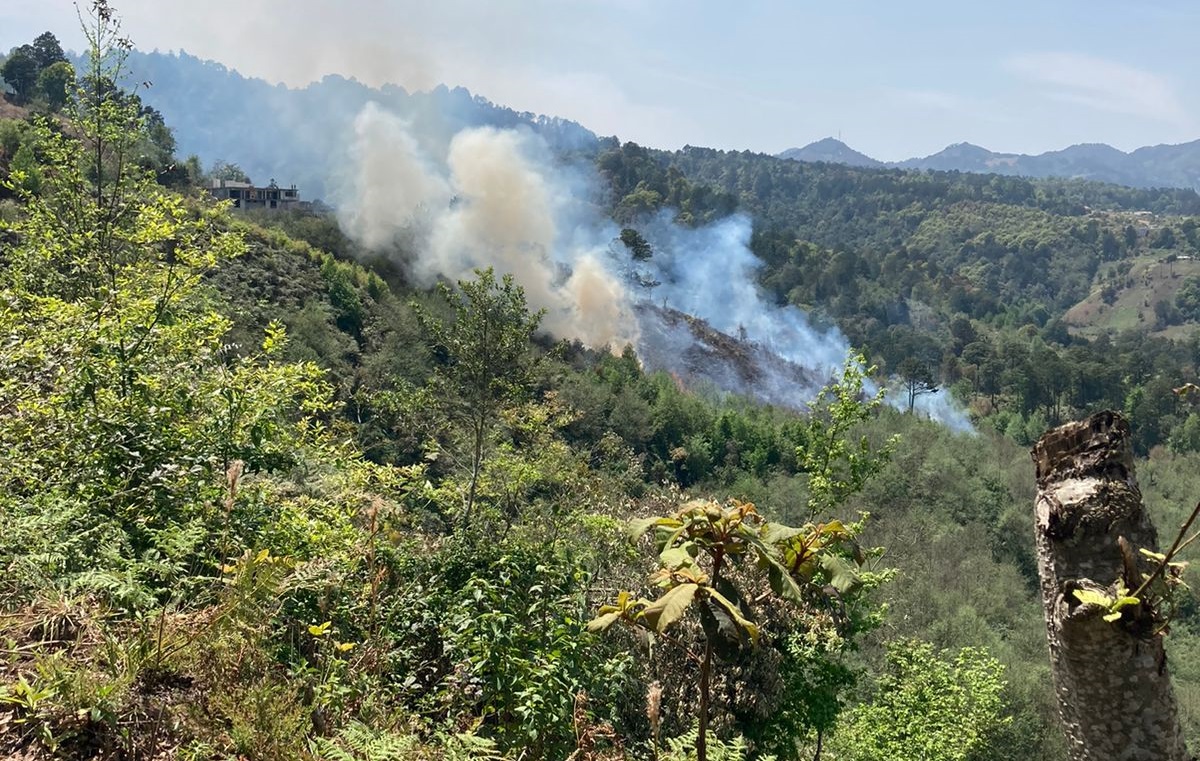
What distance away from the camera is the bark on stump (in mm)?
1519

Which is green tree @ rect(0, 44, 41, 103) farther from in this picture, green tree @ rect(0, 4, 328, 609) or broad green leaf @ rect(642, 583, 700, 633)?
broad green leaf @ rect(642, 583, 700, 633)

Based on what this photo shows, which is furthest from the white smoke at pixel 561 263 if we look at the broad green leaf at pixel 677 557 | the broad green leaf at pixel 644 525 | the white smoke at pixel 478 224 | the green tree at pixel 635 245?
the broad green leaf at pixel 677 557

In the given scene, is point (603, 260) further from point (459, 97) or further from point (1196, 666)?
point (459, 97)

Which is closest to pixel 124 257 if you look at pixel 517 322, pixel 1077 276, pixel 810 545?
pixel 517 322

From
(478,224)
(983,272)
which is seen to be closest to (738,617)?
(478,224)

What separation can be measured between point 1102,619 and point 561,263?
59354 millimetres

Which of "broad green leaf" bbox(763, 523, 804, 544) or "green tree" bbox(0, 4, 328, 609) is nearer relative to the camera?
"broad green leaf" bbox(763, 523, 804, 544)

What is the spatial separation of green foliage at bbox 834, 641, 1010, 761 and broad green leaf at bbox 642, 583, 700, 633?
9.75 m

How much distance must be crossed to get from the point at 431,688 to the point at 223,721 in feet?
3.51

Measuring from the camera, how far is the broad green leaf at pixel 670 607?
159 centimetres

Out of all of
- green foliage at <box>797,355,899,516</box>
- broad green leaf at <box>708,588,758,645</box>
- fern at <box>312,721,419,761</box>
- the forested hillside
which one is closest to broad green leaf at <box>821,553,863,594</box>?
broad green leaf at <box>708,588,758,645</box>

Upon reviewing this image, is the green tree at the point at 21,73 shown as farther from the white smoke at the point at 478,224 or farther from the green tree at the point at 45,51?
the white smoke at the point at 478,224

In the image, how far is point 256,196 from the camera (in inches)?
2096

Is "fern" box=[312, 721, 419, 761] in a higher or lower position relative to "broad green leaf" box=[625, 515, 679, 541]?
lower
